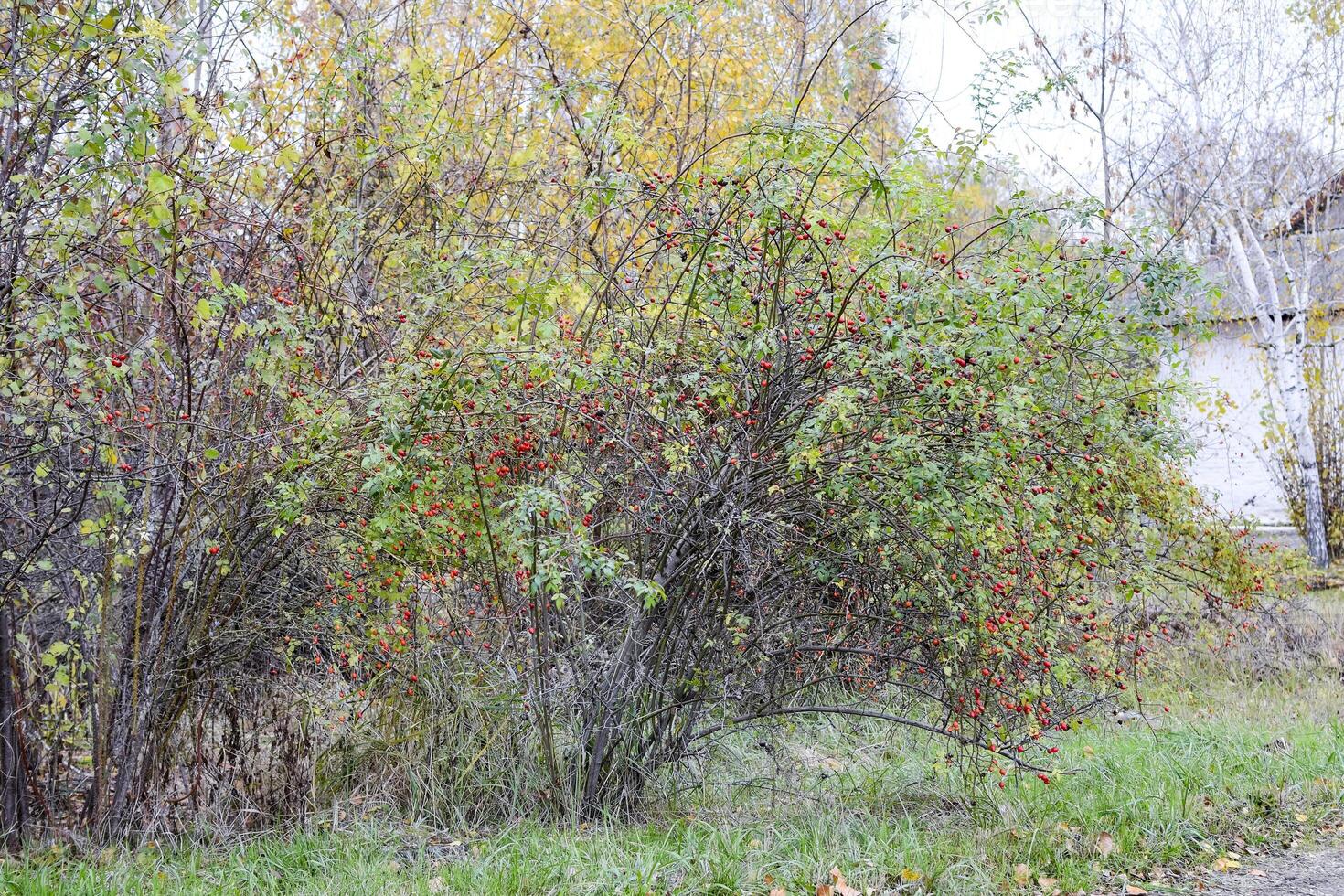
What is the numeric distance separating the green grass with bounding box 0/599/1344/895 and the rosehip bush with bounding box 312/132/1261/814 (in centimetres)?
35

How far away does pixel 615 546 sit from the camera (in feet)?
17.0

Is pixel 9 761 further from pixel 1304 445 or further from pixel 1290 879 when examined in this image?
pixel 1304 445

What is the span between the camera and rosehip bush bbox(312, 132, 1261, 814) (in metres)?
4.25

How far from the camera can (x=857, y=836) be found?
15.0 ft

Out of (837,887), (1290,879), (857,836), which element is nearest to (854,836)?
(857,836)

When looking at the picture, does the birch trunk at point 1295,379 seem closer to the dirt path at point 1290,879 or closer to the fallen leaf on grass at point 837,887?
the dirt path at point 1290,879

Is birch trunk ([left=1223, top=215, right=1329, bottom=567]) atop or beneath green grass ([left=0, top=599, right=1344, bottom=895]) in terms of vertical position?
atop

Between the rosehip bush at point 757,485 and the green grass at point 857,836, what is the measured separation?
1.14 ft

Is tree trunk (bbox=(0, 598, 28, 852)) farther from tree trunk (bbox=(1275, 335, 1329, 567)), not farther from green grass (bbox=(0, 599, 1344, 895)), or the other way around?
tree trunk (bbox=(1275, 335, 1329, 567))

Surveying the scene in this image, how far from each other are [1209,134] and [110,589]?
12895mm

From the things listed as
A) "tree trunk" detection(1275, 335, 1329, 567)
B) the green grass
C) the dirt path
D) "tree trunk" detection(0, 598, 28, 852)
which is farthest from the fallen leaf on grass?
"tree trunk" detection(1275, 335, 1329, 567)

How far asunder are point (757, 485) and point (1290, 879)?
272 centimetres

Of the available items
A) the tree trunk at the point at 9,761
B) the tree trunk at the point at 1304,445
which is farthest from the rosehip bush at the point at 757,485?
the tree trunk at the point at 1304,445

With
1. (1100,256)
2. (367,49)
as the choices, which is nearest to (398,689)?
(367,49)
